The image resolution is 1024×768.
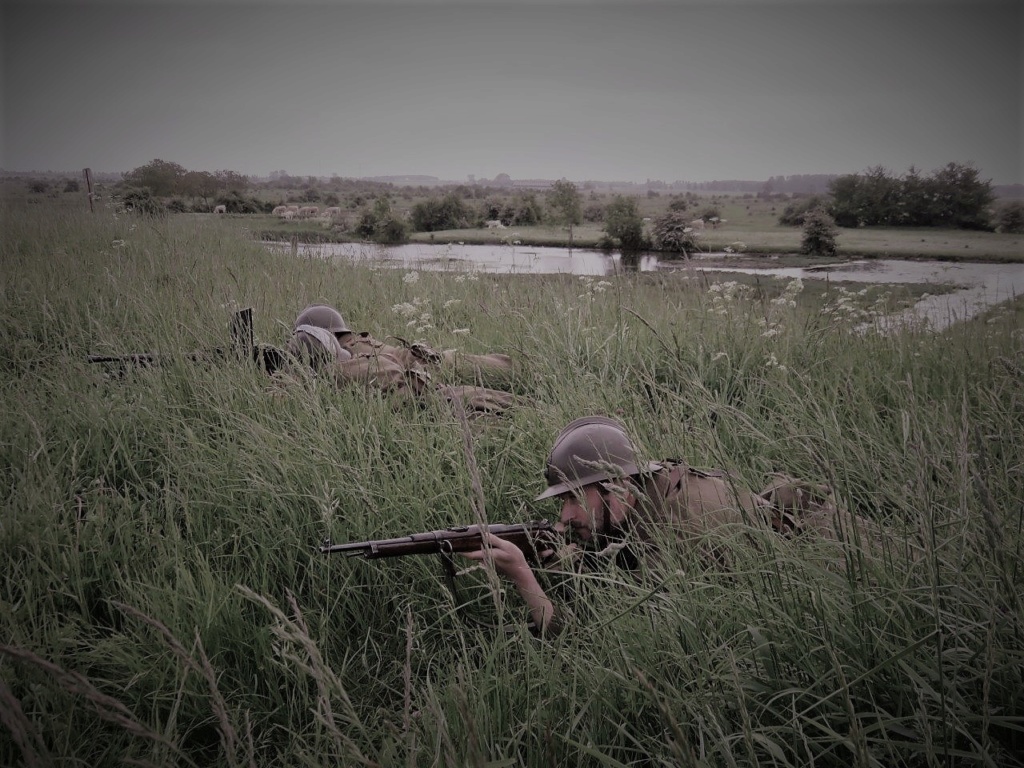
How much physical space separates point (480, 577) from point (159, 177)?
1342 centimetres

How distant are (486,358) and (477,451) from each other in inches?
63.6

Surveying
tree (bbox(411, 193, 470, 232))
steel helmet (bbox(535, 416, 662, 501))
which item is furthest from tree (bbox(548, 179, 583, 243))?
steel helmet (bbox(535, 416, 662, 501))

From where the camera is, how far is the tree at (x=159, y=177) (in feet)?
41.2

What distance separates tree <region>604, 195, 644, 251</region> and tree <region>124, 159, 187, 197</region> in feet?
59.4

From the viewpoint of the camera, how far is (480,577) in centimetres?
255

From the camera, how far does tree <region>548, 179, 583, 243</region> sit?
1118 inches

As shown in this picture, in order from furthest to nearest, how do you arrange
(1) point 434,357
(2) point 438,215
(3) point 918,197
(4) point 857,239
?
(2) point 438,215 < (4) point 857,239 < (3) point 918,197 < (1) point 434,357

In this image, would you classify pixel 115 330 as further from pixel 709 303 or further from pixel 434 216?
pixel 434 216

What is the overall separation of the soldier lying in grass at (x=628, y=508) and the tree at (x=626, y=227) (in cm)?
2464

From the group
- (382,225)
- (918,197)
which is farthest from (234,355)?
(382,225)

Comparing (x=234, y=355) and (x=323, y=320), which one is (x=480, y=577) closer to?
Answer: (x=234, y=355)

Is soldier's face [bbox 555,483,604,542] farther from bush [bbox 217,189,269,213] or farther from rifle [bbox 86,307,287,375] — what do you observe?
bush [bbox 217,189,269,213]

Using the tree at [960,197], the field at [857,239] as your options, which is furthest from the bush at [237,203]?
the tree at [960,197]

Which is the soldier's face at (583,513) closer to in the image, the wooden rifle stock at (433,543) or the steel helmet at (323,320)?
the wooden rifle stock at (433,543)
